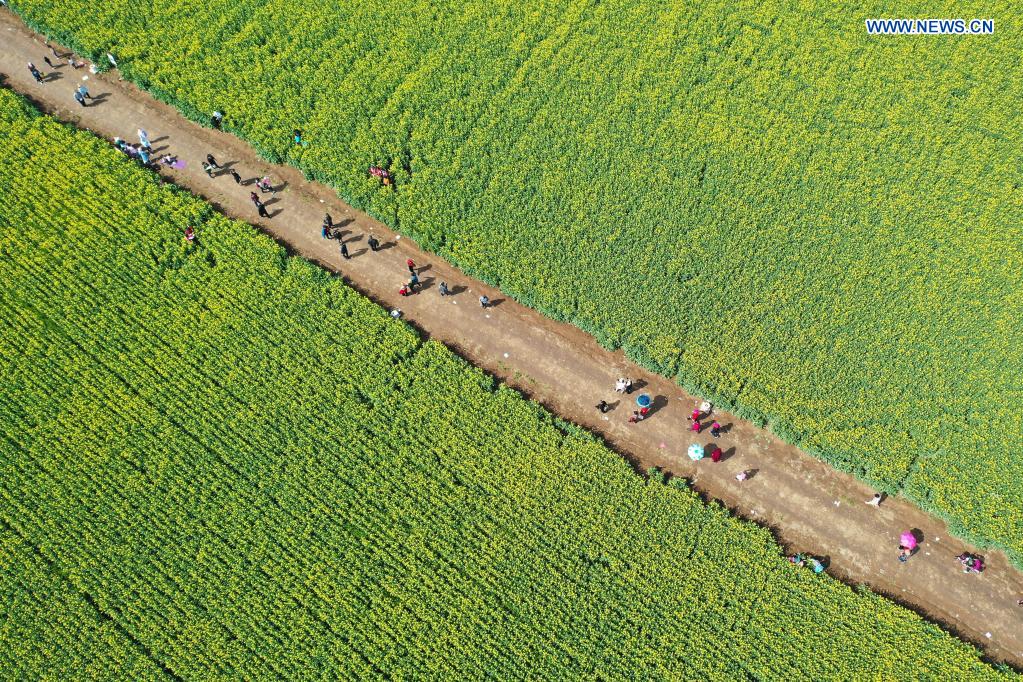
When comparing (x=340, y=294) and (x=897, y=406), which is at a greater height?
(x=897, y=406)

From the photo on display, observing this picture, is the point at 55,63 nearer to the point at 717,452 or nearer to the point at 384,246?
the point at 384,246

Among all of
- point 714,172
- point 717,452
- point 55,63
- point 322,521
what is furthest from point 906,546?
point 55,63

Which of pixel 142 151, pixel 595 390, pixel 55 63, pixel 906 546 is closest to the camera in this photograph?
pixel 906 546

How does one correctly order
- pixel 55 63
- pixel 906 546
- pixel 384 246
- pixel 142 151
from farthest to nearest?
pixel 55 63 → pixel 142 151 → pixel 384 246 → pixel 906 546

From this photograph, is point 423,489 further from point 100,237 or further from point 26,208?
point 26,208

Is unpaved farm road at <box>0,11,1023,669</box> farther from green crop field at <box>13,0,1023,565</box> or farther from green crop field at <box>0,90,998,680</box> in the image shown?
green crop field at <box>0,90,998,680</box>

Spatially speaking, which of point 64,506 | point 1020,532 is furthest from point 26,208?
point 1020,532
